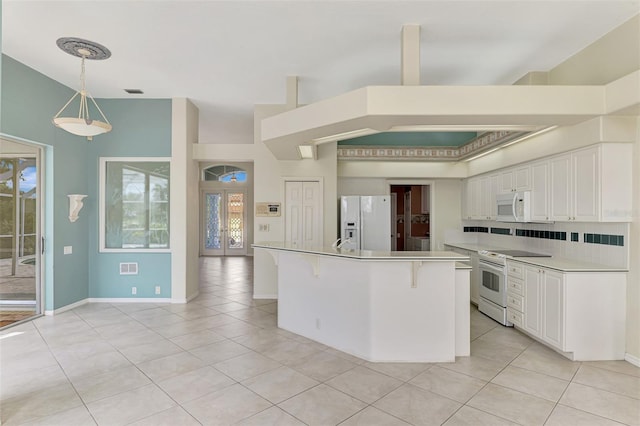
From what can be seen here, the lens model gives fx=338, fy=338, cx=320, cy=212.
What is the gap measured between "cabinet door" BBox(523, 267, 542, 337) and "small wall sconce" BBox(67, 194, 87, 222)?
19.5 ft

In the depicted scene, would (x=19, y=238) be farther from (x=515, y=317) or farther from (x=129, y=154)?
(x=515, y=317)

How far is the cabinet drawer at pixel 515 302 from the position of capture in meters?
3.97

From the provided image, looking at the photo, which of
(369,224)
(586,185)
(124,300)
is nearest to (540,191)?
(586,185)

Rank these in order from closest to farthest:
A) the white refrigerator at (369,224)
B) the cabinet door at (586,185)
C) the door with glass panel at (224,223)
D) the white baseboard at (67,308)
Result: 1. the cabinet door at (586,185)
2. the white baseboard at (67,308)
3. the white refrigerator at (369,224)
4. the door with glass panel at (224,223)

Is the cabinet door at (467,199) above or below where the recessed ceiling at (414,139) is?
below

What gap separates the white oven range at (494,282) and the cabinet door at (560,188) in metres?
0.70

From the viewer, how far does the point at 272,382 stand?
2.87 meters

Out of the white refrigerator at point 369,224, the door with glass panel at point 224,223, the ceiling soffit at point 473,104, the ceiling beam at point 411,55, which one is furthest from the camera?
the door with glass panel at point 224,223

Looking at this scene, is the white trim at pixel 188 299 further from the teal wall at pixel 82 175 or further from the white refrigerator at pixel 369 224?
the white refrigerator at pixel 369 224

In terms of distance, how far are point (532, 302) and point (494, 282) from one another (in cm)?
75

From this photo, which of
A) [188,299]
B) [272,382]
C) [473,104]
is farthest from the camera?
[188,299]

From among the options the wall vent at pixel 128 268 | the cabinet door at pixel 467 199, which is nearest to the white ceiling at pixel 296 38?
the cabinet door at pixel 467 199

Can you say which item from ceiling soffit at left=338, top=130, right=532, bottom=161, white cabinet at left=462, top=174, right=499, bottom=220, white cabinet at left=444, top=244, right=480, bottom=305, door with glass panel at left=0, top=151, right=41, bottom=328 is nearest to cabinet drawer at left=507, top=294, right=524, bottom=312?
white cabinet at left=444, top=244, right=480, bottom=305

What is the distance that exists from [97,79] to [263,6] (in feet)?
9.82
